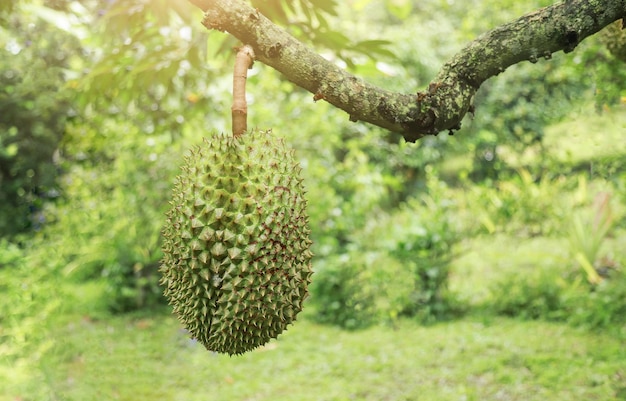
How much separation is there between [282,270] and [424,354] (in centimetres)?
323

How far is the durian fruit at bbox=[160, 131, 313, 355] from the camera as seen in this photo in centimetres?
117

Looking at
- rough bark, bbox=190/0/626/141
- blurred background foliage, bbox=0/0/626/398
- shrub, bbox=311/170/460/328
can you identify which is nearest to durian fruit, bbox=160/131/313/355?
rough bark, bbox=190/0/626/141

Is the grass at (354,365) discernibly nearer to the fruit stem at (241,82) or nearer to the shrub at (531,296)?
the shrub at (531,296)

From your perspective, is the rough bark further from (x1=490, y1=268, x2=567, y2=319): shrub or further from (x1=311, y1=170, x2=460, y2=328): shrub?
(x1=490, y1=268, x2=567, y2=319): shrub

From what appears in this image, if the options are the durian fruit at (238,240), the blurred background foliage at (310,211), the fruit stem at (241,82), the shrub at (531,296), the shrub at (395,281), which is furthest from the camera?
the shrub at (395,281)

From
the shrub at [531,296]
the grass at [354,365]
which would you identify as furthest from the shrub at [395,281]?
the shrub at [531,296]

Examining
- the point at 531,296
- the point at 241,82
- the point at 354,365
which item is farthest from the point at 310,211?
the point at 241,82

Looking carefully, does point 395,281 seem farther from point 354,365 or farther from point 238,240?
point 238,240

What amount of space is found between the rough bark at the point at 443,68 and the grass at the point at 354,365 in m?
2.64

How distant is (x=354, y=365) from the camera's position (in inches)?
160

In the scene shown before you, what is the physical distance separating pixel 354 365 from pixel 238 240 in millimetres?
3124

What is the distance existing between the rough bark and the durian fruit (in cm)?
20

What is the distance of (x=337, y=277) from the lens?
5.07 m

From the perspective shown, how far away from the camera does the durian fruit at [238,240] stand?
3.83ft
